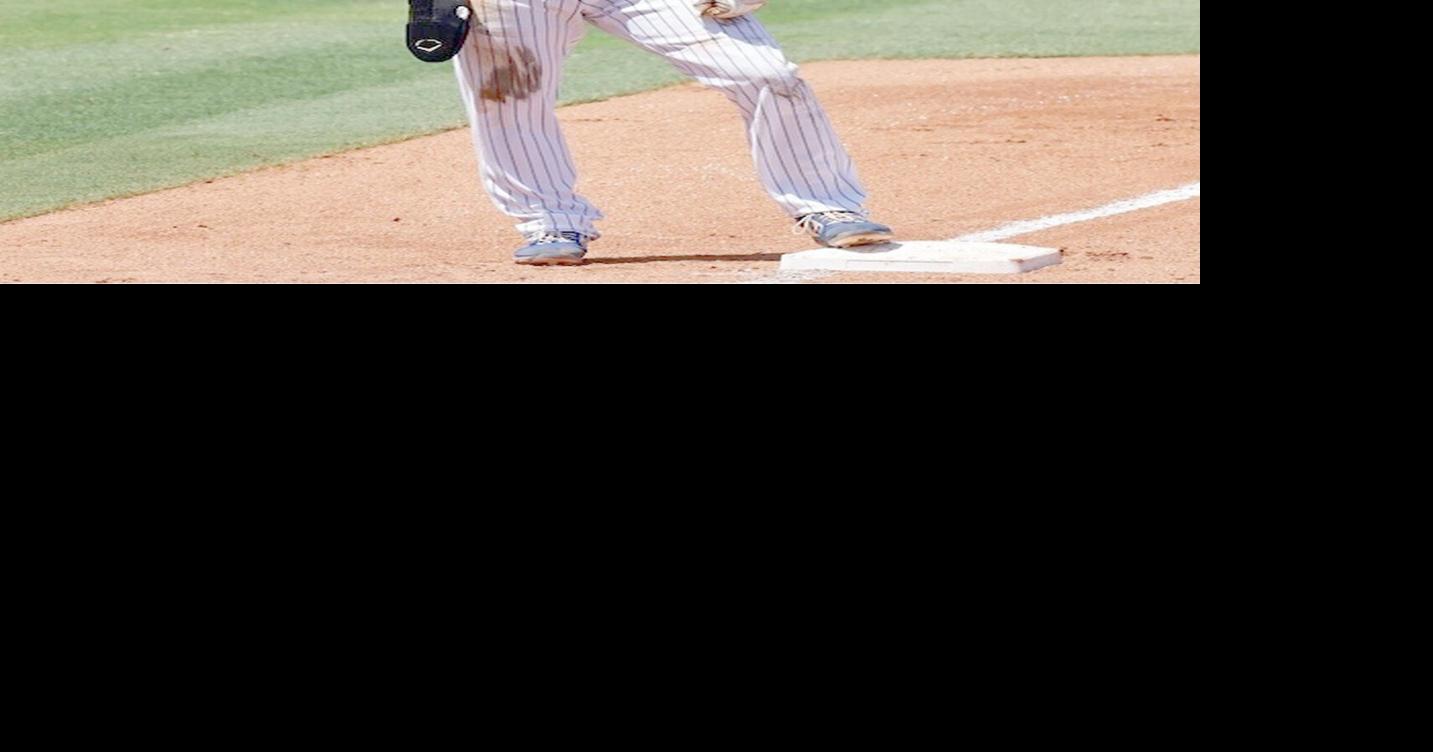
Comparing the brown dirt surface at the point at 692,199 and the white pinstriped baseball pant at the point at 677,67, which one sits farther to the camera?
the brown dirt surface at the point at 692,199

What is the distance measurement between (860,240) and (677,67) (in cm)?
62

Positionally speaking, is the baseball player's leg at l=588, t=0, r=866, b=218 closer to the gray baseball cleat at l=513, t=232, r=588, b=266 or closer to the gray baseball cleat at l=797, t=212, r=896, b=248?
the gray baseball cleat at l=797, t=212, r=896, b=248

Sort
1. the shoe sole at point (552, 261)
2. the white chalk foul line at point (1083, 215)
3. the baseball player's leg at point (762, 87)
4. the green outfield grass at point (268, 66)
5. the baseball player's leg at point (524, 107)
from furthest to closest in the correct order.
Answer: the green outfield grass at point (268, 66) → the white chalk foul line at point (1083, 215) → the shoe sole at point (552, 261) → the baseball player's leg at point (524, 107) → the baseball player's leg at point (762, 87)

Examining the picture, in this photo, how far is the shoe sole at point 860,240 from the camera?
547 cm

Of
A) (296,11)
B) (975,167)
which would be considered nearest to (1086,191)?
(975,167)

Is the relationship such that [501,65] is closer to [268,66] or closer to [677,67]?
[677,67]

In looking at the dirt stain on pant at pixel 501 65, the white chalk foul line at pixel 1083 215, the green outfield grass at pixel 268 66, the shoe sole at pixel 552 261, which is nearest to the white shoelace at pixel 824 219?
the white chalk foul line at pixel 1083 215

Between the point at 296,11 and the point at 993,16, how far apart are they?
362cm

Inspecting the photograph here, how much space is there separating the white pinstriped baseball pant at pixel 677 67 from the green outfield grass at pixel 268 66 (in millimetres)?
2030

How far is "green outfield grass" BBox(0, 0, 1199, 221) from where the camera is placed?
26.2 feet

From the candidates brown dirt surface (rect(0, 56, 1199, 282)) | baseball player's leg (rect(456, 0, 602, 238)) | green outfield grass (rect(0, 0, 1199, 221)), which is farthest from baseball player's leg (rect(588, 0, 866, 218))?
green outfield grass (rect(0, 0, 1199, 221))

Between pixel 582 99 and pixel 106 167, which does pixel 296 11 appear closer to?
pixel 582 99

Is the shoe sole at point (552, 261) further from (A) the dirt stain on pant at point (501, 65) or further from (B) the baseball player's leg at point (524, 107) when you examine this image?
(A) the dirt stain on pant at point (501, 65)


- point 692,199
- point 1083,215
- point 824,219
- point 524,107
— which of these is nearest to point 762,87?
point 824,219
